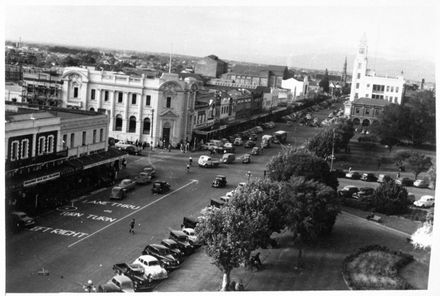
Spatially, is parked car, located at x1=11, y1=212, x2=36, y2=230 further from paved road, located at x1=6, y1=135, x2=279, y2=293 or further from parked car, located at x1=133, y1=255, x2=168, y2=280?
parked car, located at x1=133, y1=255, x2=168, y2=280

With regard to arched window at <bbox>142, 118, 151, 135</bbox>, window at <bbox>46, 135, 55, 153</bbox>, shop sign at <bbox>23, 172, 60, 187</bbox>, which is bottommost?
shop sign at <bbox>23, 172, 60, 187</bbox>

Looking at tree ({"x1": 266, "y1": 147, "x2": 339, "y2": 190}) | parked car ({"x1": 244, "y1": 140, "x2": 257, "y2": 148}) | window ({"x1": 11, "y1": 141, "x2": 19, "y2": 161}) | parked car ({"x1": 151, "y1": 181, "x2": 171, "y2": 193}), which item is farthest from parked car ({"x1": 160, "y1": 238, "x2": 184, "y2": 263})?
parked car ({"x1": 244, "y1": 140, "x2": 257, "y2": 148})

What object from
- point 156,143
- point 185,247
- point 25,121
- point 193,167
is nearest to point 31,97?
point 156,143

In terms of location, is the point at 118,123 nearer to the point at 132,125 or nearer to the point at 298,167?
the point at 132,125

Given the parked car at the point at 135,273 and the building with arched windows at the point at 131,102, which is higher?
the building with arched windows at the point at 131,102

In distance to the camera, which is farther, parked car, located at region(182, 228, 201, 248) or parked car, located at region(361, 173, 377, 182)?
parked car, located at region(361, 173, 377, 182)

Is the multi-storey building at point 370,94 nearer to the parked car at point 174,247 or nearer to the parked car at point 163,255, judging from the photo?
the parked car at point 174,247

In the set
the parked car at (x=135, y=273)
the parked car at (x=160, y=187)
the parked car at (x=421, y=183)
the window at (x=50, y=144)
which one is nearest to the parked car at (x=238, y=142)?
the parked car at (x=160, y=187)
